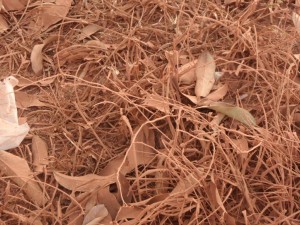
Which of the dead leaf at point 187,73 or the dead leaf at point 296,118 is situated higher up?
the dead leaf at point 187,73

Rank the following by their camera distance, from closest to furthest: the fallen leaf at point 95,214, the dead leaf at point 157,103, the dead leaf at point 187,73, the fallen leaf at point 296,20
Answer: the fallen leaf at point 95,214 < the dead leaf at point 157,103 < the dead leaf at point 187,73 < the fallen leaf at point 296,20

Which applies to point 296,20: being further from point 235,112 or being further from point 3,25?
point 3,25


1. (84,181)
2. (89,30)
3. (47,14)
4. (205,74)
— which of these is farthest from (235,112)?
(47,14)

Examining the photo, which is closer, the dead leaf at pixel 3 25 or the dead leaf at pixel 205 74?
the dead leaf at pixel 205 74

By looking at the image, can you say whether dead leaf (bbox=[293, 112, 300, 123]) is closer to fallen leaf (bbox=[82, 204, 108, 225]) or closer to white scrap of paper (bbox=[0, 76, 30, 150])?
fallen leaf (bbox=[82, 204, 108, 225])

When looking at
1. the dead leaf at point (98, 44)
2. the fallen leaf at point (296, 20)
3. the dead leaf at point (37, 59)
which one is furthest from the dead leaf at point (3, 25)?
the fallen leaf at point (296, 20)

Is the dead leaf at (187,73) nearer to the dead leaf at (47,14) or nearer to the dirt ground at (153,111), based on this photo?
the dirt ground at (153,111)
